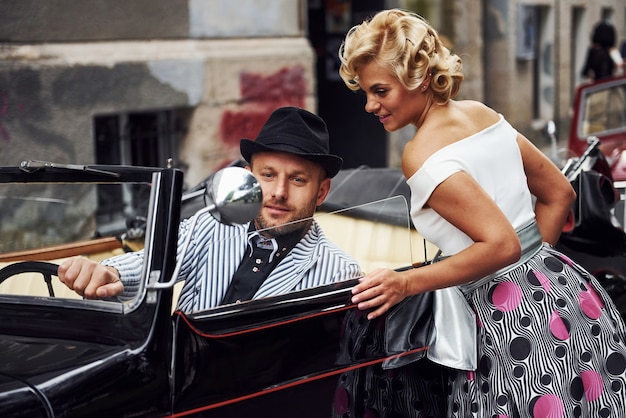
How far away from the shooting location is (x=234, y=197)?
2.48m

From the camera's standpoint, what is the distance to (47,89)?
24.7 feet

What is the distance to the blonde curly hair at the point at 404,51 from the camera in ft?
8.93

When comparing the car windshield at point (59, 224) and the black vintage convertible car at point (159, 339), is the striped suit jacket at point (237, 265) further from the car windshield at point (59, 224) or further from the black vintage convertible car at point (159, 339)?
the car windshield at point (59, 224)

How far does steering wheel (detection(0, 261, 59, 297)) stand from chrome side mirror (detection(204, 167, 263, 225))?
623mm

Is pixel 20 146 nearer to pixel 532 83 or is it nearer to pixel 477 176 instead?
pixel 477 176

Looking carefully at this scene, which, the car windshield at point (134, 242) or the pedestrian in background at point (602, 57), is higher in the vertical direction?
the car windshield at point (134, 242)

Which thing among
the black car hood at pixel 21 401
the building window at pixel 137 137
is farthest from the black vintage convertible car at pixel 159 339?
the building window at pixel 137 137

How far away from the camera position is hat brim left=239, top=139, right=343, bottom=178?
10.5 ft

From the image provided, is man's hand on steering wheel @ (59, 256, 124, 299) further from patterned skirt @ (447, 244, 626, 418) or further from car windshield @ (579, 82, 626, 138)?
car windshield @ (579, 82, 626, 138)

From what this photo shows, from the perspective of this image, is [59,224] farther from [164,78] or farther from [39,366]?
[164,78]

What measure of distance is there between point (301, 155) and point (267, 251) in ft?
1.41

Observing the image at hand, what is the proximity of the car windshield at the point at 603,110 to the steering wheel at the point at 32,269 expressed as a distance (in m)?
5.55

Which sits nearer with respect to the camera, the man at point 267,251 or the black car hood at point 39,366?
the black car hood at point 39,366

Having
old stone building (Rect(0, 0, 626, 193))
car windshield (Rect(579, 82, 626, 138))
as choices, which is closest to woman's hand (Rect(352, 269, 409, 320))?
old stone building (Rect(0, 0, 626, 193))
